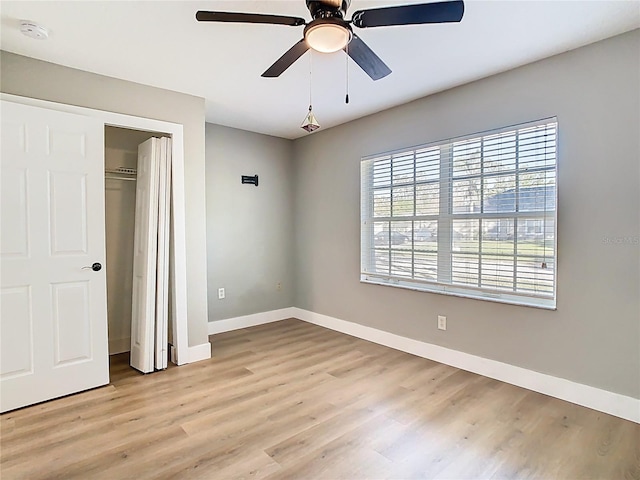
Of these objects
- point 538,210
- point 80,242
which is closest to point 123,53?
point 80,242

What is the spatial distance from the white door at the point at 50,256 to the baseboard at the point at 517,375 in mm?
2620

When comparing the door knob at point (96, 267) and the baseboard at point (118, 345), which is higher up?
the door knob at point (96, 267)

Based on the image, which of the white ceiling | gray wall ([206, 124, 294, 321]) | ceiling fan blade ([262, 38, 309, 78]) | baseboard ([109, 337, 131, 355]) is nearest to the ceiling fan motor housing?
ceiling fan blade ([262, 38, 309, 78])

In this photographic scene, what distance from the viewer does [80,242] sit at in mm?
2775

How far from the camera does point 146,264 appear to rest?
125 inches

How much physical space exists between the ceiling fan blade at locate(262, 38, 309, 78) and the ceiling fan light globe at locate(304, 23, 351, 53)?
89 millimetres

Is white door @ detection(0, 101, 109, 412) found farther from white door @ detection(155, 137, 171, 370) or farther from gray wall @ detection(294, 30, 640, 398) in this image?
gray wall @ detection(294, 30, 640, 398)

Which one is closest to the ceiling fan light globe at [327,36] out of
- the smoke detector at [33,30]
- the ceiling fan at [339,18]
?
the ceiling fan at [339,18]

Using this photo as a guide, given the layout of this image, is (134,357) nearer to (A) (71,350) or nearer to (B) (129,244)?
(A) (71,350)

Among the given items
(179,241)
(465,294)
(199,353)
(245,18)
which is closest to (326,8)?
(245,18)

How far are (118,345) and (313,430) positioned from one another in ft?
8.24

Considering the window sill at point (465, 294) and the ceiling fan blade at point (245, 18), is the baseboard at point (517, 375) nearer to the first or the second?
the window sill at point (465, 294)

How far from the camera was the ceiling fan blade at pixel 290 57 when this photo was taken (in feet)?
6.00

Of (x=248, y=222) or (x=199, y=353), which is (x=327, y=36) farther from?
(x=248, y=222)
